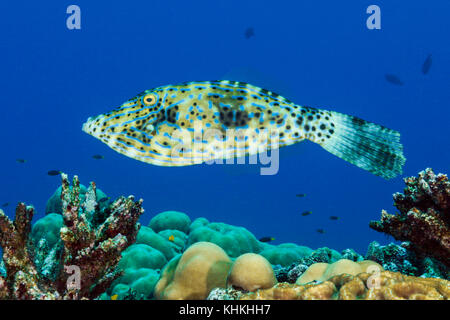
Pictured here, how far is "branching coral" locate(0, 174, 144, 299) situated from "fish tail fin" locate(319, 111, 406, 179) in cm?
252

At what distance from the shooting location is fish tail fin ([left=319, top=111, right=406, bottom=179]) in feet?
9.94

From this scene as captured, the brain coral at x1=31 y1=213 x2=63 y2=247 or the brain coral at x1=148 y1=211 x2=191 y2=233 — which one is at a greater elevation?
the brain coral at x1=148 y1=211 x2=191 y2=233

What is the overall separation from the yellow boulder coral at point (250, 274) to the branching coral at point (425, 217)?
5.57ft

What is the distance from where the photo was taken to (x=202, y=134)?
290 cm

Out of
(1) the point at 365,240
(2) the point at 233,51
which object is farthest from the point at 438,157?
(2) the point at 233,51

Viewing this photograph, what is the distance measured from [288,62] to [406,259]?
229ft

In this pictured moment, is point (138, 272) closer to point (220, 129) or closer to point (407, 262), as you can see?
point (220, 129)

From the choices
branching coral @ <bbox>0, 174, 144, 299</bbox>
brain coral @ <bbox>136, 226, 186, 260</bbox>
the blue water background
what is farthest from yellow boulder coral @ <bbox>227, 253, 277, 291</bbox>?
the blue water background

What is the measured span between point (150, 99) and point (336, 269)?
2756mm

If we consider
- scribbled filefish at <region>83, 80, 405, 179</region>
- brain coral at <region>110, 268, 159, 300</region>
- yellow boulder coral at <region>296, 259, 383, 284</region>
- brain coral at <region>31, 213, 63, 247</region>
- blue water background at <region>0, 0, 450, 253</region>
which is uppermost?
blue water background at <region>0, 0, 450, 253</region>

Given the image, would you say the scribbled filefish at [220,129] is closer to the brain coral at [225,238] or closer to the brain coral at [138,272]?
the brain coral at [138,272]

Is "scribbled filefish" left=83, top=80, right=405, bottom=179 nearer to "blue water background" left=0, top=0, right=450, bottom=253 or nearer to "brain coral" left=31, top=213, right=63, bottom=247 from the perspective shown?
"brain coral" left=31, top=213, right=63, bottom=247

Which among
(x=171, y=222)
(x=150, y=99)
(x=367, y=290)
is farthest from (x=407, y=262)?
(x=171, y=222)
